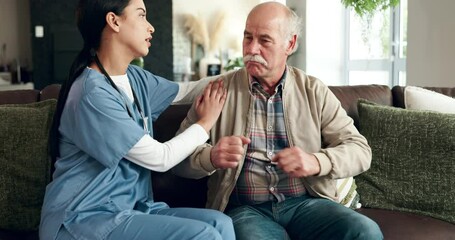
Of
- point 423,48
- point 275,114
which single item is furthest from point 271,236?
point 423,48

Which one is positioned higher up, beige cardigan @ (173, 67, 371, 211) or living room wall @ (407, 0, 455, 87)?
living room wall @ (407, 0, 455, 87)

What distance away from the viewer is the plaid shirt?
1.88m

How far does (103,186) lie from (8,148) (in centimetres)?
57

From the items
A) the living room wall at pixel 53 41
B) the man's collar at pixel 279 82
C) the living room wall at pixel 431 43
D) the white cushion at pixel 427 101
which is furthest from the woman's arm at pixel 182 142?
the living room wall at pixel 53 41

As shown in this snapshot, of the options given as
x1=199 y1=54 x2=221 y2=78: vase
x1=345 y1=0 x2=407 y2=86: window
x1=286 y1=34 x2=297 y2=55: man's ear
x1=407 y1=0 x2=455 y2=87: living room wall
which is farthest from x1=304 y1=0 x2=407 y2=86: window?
x1=286 y1=34 x2=297 y2=55: man's ear

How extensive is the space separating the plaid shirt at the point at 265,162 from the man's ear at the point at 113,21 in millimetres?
561

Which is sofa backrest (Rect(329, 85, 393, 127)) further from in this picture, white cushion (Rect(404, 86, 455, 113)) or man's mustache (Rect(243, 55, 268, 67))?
man's mustache (Rect(243, 55, 268, 67))

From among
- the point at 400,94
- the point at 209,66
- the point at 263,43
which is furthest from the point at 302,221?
the point at 209,66

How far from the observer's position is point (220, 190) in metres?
1.90

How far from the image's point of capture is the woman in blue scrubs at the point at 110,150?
4.93 ft

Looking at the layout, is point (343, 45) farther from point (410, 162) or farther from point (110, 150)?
point (110, 150)

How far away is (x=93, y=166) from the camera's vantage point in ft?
5.15

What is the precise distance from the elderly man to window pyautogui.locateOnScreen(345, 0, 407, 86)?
4.16 metres

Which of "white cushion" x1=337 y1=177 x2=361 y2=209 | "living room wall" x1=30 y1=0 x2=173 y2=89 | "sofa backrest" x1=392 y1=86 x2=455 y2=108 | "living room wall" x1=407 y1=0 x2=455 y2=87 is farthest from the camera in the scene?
"living room wall" x1=30 y1=0 x2=173 y2=89
